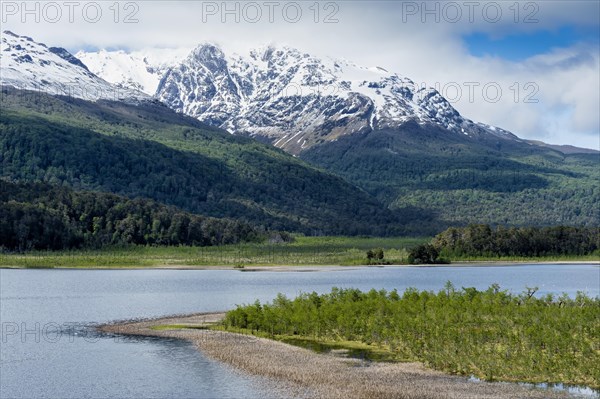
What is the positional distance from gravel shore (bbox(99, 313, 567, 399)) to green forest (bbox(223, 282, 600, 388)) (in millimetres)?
2400

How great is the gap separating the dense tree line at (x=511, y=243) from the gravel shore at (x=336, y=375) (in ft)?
412

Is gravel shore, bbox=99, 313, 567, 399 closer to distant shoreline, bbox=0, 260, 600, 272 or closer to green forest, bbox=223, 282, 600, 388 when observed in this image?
green forest, bbox=223, 282, 600, 388

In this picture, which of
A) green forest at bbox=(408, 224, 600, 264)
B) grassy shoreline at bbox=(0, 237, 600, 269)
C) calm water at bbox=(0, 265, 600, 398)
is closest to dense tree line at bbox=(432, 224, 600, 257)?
green forest at bbox=(408, 224, 600, 264)

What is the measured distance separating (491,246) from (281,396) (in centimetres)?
14696

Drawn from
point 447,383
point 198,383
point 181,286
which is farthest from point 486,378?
point 181,286

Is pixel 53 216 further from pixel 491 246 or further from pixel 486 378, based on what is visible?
pixel 486 378

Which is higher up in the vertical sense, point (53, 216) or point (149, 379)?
point (53, 216)

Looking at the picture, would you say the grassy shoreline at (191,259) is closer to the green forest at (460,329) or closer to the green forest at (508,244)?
the green forest at (508,244)

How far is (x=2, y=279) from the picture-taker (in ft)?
443

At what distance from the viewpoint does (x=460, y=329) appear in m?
58.1

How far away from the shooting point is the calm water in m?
50.6

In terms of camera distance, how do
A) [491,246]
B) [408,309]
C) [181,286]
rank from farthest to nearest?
[491,246]
[181,286]
[408,309]

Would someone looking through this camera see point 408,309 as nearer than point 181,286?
Yes

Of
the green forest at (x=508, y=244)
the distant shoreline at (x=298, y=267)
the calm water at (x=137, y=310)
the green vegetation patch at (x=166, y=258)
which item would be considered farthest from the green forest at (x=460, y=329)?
the green forest at (x=508, y=244)
